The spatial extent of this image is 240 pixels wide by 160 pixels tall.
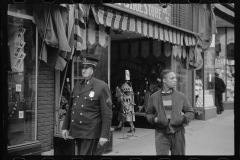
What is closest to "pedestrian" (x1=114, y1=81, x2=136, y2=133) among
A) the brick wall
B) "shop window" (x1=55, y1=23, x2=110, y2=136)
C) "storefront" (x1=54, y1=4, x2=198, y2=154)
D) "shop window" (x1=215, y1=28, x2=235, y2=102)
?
"storefront" (x1=54, y1=4, x2=198, y2=154)

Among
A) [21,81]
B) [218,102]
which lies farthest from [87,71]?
[218,102]

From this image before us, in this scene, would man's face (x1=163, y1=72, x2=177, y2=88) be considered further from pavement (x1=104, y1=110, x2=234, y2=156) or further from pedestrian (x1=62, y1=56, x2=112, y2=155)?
pavement (x1=104, y1=110, x2=234, y2=156)

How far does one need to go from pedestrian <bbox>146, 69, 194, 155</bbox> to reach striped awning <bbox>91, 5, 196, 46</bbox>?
2.54m

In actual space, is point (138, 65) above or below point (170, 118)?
above

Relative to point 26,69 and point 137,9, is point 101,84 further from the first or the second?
point 137,9

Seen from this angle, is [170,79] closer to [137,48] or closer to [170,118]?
[170,118]

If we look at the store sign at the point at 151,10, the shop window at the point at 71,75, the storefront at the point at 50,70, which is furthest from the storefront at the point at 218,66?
the shop window at the point at 71,75

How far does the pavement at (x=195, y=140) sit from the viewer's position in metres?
7.38

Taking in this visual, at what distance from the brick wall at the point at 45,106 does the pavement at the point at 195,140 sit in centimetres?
166

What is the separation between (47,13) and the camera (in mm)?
5441

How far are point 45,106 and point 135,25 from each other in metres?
3.09

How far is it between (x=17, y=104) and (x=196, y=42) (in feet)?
25.0

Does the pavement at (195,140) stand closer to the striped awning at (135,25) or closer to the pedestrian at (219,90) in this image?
the pedestrian at (219,90)

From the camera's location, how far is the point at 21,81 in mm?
5777
